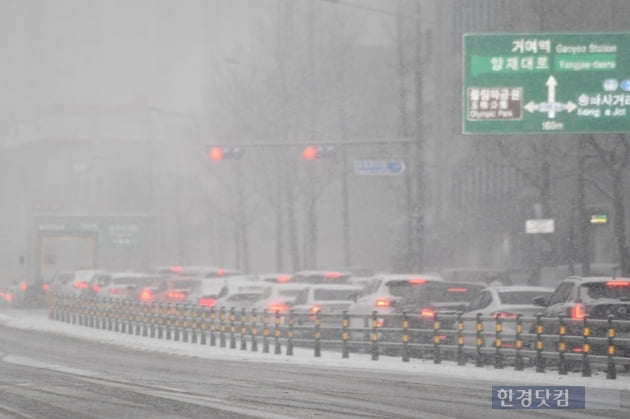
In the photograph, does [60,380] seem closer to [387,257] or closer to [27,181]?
Answer: [387,257]

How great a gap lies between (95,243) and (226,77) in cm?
1033

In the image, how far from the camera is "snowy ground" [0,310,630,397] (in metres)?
22.8

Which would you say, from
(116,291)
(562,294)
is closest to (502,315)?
(562,294)

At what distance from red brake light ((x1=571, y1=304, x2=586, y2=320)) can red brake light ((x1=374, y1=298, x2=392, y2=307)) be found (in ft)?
24.1

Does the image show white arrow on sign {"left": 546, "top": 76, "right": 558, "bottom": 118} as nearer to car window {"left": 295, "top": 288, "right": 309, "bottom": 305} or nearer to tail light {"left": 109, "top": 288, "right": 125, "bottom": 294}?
car window {"left": 295, "top": 288, "right": 309, "bottom": 305}

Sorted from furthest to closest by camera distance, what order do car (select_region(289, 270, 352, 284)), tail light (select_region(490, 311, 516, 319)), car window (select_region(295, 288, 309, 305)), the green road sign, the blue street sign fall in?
car (select_region(289, 270, 352, 284))
the blue street sign
car window (select_region(295, 288, 309, 305))
the green road sign
tail light (select_region(490, 311, 516, 319))

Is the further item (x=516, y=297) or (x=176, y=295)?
(x=176, y=295)

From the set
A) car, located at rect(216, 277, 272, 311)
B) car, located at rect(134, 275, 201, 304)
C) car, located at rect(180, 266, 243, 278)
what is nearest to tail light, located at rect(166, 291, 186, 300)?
car, located at rect(134, 275, 201, 304)

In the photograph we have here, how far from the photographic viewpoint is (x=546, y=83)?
29.8 meters

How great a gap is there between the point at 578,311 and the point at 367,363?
5504mm

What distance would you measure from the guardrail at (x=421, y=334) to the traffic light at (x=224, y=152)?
15.3ft

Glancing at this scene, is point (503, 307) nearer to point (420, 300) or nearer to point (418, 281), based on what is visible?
point (420, 300)

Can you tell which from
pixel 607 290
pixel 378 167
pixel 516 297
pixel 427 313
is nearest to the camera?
pixel 607 290

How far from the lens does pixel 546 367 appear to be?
26.4 metres
